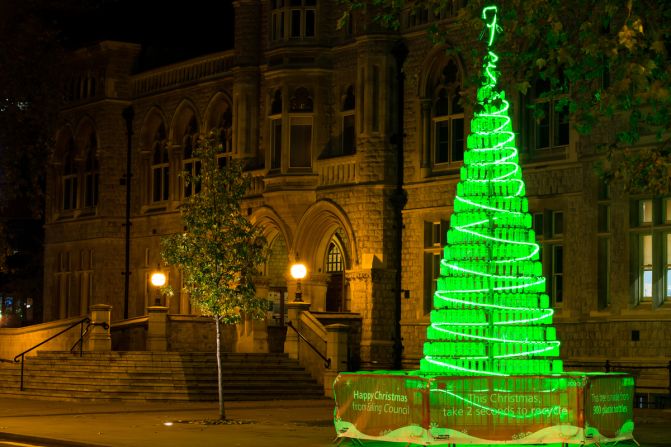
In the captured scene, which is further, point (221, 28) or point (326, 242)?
point (221, 28)

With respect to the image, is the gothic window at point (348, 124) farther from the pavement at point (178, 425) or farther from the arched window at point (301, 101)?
the pavement at point (178, 425)

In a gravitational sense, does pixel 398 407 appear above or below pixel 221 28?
below

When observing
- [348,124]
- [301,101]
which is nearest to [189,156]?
[301,101]

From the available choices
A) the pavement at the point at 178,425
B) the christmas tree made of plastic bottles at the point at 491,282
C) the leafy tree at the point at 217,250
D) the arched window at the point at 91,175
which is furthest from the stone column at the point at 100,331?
the christmas tree made of plastic bottles at the point at 491,282

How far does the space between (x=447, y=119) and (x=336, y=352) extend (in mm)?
7388

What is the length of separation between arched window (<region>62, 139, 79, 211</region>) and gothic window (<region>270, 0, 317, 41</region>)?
43.3ft

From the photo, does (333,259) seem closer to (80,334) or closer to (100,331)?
(100,331)

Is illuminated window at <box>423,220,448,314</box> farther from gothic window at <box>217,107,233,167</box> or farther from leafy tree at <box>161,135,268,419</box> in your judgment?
leafy tree at <box>161,135,268,419</box>

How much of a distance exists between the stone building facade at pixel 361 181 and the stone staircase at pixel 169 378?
2755 millimetres

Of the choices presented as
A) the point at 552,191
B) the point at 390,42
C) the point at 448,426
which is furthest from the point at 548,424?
the point at 390,42

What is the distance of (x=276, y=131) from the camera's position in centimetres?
4059

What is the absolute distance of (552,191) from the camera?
34.2 m

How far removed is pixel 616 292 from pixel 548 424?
526 inches

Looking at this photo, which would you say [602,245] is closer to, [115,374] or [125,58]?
[115,374]
